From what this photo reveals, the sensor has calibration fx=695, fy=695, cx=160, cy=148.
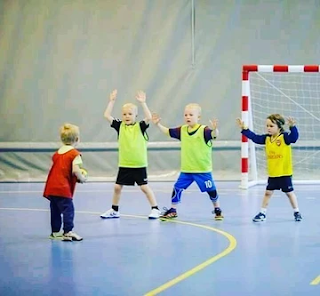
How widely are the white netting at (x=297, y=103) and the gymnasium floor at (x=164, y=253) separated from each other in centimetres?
354

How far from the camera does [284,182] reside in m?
7.24

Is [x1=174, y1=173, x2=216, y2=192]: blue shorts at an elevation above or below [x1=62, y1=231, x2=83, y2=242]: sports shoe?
above

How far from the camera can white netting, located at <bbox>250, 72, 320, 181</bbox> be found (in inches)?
473

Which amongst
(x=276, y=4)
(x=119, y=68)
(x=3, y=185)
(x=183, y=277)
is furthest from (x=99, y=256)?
(x=276, y=4)

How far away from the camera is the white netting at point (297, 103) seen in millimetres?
12023

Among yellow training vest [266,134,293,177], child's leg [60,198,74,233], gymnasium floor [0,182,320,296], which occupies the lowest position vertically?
gymnasium floor [0,182,320,296]

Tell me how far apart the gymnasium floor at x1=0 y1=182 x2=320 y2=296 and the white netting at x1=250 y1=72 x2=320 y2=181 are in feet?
11.6

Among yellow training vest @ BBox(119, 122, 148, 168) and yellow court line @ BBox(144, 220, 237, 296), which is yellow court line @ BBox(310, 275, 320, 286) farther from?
yellow training vest @ BBox(119, 122, 148, 168)

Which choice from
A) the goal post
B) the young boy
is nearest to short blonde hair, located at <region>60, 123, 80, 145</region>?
the young boy

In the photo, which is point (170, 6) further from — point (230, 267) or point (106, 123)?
point (230, 267)

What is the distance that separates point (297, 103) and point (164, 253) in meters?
7.09

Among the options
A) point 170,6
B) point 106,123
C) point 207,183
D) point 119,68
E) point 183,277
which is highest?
point 170,6

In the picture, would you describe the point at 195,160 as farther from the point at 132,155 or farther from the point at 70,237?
the point at 70,237

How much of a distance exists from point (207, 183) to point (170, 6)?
5428 millimetres
